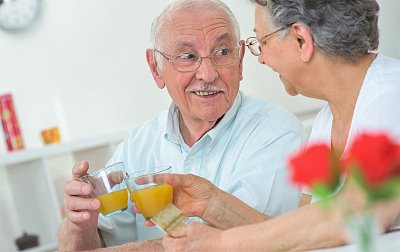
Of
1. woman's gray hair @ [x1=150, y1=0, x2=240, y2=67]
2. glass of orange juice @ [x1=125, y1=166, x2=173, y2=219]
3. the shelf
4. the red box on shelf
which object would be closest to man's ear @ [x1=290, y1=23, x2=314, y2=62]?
glass of orange juice @ [x1=125, y1=166, x2=173, y2=219]

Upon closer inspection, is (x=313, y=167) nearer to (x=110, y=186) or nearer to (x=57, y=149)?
(x=110, y=186)

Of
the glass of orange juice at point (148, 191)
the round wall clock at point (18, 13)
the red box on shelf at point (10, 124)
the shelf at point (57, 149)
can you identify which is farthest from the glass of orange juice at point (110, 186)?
the round wall clock at point (18, 13)

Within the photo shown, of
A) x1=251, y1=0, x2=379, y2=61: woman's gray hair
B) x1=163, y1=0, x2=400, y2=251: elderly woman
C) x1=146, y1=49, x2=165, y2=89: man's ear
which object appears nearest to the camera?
x1=163, y1=0, x2=400, y2=251: elderly woman

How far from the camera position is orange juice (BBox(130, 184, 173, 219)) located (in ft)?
5.32

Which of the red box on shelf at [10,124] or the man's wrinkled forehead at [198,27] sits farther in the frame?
the red box on shelf at [10,124]

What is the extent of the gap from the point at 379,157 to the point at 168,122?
1691mm

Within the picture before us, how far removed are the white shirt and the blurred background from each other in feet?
A: 8.73

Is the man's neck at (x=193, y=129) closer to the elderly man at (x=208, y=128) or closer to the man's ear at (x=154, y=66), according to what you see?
the elderly man at (x=208, y=128)

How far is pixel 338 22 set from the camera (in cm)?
159

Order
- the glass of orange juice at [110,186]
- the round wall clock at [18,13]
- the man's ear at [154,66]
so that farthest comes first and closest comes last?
the round wall clock at [18,13], the man's ear at [154,66], the glass of orange juice at [110,186]

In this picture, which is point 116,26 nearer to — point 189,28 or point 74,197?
point 189,28

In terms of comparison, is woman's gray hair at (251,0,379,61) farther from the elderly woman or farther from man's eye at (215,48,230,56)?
man's eye at (215,48,230,56)

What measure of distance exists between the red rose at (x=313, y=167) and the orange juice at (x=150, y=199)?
952mm

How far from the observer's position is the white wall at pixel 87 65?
4.36 meters
